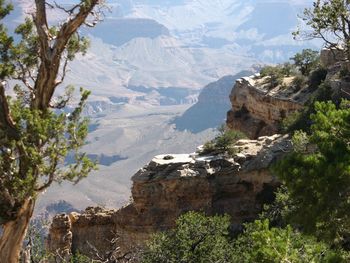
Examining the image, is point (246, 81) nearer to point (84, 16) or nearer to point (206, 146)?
point (206, 146)

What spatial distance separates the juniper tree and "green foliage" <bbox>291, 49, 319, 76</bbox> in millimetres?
41919

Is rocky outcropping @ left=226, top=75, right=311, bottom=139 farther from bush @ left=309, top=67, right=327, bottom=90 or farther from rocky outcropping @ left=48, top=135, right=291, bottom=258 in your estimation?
rocky outcropping @ left=48, top=135, right=291, bottom=258

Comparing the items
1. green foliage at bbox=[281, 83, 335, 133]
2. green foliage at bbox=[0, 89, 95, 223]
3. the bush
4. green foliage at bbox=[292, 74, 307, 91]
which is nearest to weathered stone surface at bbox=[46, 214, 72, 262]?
green foliage at bbox=[281, 83, 335, 133]

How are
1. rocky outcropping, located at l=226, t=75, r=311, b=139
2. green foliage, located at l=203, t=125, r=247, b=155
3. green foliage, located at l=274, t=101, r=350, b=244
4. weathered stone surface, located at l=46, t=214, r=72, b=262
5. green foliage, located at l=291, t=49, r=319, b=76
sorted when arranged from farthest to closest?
1. green foliage, located at l=291, t=49, r=319, b=76
2. rocky outcropping, located at l=226, t=75, r=311, b=139
3. green foliage, located at l=203, t=125, r=247, b=155
4. weathered stone surface, located at l=46, t=214, r=72, b=262
5. green foliage, located at l=274, t=101, r=350, b=244

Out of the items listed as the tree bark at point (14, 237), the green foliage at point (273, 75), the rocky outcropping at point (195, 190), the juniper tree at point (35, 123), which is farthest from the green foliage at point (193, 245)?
the green foliage at point (273, 75)

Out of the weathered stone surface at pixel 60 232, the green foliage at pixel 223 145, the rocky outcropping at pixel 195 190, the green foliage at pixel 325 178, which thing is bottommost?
the weathered stone surface at pixel 60 232

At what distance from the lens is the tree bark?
1975cm

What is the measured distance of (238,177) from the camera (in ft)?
151

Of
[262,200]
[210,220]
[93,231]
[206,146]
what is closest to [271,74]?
[206,146]

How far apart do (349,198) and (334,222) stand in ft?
3.66

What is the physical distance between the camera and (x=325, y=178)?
1784 centimetres

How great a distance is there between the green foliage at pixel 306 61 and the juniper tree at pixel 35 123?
1650 inches

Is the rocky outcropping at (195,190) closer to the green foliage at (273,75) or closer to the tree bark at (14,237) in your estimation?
the green foliage at (273,75)

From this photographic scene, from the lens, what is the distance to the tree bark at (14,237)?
64.8ft
